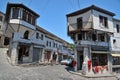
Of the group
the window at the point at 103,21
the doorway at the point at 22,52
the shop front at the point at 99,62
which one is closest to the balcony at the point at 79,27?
the window at the point at 103,21

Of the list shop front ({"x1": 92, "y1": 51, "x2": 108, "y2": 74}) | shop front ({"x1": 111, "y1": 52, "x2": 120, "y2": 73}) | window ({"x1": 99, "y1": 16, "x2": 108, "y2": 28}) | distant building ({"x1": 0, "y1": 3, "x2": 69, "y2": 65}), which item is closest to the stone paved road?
shop front ({"x1": 92, "y1": 51, "x2": 108, "y2": 74})

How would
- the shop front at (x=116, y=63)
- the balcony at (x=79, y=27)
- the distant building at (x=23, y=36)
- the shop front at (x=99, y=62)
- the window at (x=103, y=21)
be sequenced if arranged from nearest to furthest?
the shop front at (x=99, y=62)
the balcony at (x=79, y=27)
the distant building at (x=23, y=36)
the window at (x=103, y=21)
the shop front at (x=116, y=63)

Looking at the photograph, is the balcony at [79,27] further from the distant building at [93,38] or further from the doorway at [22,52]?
the doorway at [22,52]

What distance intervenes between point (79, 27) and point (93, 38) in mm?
2877

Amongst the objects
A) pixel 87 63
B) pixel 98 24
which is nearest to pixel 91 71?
pixel 87 63

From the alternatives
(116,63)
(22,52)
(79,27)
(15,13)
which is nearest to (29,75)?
(22,52)

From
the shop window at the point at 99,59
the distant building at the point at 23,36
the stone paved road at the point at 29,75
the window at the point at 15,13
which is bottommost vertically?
the stone paved road at the point at 29,75

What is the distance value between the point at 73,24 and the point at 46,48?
39.7 feet

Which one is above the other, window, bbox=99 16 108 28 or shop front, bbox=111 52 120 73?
window, bbox=99 16 108 28

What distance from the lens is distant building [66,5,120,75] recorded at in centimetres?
1927

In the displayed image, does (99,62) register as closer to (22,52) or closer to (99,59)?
(99,59)

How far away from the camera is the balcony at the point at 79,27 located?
19383 millimetres

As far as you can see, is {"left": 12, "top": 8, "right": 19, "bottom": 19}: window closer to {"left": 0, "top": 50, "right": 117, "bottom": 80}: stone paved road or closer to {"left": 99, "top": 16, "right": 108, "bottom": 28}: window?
{"left": 0, "top": 50, "right": 117, "bottom": 80}: stone paved road

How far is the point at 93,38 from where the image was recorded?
20.6 m
